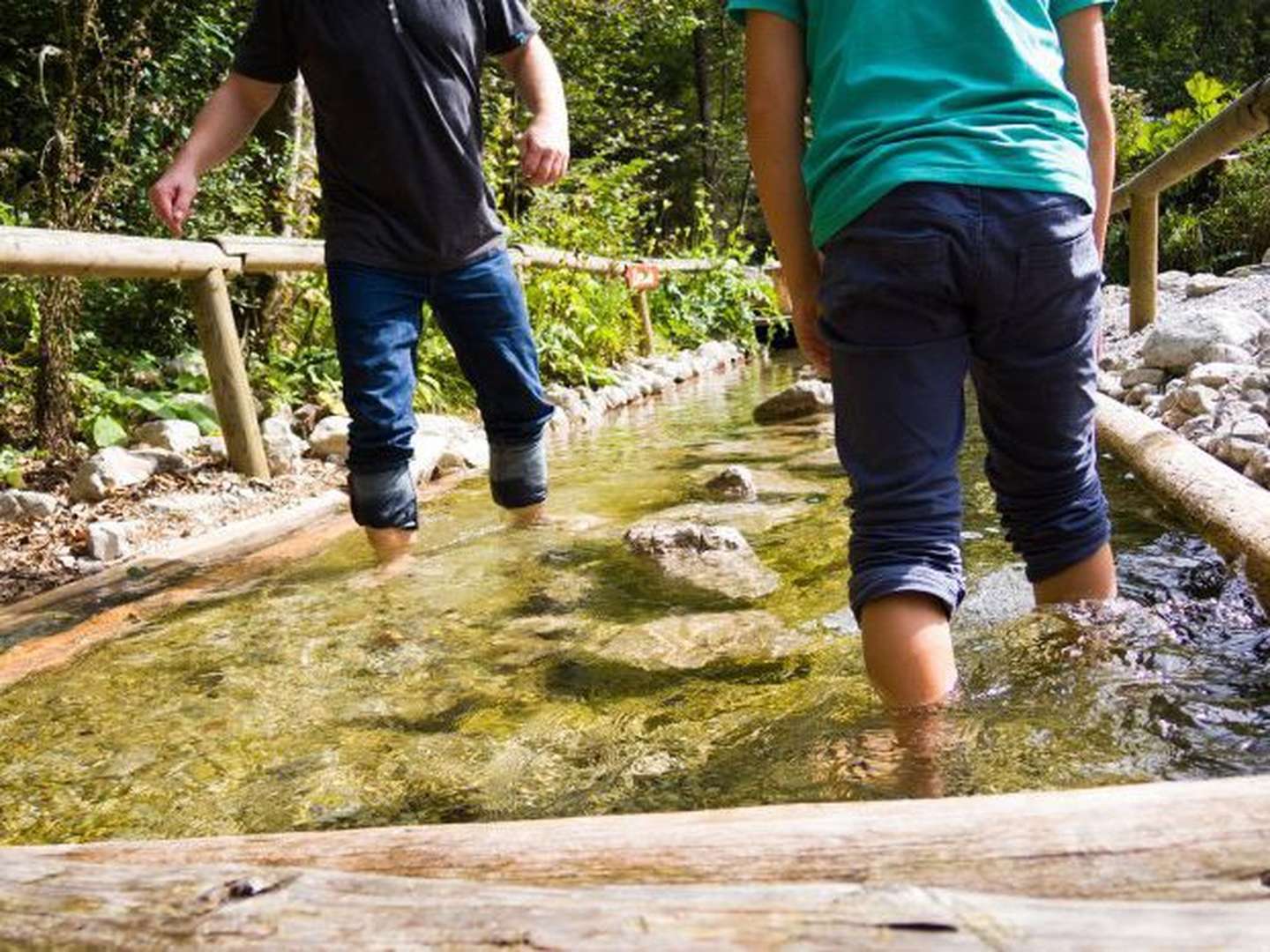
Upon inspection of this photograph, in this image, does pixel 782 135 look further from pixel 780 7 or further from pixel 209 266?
pixel 209 266

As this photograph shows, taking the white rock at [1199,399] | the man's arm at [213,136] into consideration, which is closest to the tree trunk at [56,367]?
the man's arm at [213,136]

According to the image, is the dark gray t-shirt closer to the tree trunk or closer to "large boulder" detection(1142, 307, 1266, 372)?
the tree trunk

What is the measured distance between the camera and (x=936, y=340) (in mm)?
1620

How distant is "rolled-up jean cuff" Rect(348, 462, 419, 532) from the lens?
116 inches

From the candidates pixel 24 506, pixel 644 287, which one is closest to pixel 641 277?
pixel 644 287

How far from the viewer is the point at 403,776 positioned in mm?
1787

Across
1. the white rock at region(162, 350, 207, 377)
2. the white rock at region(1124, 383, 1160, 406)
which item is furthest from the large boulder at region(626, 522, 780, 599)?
the white rock at region(162, 350, 207, 377)

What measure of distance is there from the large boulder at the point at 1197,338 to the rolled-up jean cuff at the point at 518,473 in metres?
3.23

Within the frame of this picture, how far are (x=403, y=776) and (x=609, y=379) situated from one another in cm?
644

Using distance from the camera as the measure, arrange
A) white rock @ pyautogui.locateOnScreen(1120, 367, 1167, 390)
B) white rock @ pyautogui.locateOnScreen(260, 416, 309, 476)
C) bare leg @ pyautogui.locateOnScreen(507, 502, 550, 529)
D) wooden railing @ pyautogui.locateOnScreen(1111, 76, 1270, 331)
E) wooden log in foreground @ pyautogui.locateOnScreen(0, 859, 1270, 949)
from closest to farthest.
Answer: wooden log in foreground @ pyautogui.locateOnScreen(0, 859, 1270, 949) < bare leg @ pyautogui.locateOnScreen(507, 502, 550, 529) < wooden railing @ pyautogui.locateOnScreen(1111, 76, 1270, 331) < white rock @ pyautogui.locateOnScreen(260, 416, 309, 476) < white rock @ pyautogui.locateOnScreen(1120, 367, 1167, 390)

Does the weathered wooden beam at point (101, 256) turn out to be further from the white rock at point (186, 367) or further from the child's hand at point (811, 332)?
the child's hand at point (811, 332)

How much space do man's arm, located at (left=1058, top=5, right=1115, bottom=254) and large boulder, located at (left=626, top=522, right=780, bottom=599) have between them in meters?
1.20

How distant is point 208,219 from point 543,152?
5.09 meters

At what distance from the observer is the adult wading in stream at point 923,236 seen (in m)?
1.57
